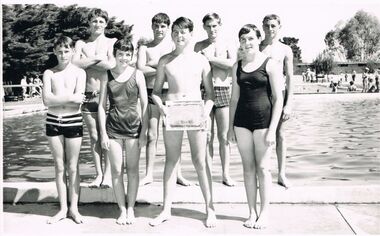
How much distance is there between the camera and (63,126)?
418 cm

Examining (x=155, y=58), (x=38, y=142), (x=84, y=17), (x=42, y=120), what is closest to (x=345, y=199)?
(x=155, y=58)

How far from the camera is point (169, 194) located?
4297 millimetres

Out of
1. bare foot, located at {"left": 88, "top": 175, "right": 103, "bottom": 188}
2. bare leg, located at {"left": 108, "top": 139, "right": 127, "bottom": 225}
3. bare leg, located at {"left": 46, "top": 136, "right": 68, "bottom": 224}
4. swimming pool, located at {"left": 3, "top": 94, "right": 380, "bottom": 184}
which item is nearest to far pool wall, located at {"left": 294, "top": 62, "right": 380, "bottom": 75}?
swimming pool, located at {"left": 3, "top": 94, "right": 380, "bottom": 184}

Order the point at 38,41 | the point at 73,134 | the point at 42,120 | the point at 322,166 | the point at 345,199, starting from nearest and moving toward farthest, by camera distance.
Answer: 1. the point at 73,134
2. the point at 345,199
3. the point at 322,166
4. the point at 42,120
5. the point at 38,41

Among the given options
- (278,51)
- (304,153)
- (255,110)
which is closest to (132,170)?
(255,110)

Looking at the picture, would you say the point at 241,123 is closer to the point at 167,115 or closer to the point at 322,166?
the point at 167,115

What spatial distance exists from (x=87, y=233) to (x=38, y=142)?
885cm

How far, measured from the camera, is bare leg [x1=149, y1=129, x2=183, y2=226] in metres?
4.18

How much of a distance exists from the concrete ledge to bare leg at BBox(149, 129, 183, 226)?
635 mm

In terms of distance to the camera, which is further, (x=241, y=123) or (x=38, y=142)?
(x=38, y=142)

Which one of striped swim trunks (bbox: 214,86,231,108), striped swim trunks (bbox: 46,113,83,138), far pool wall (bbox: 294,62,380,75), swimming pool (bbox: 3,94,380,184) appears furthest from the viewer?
far pool wall (bbox: 294,62,380,75)

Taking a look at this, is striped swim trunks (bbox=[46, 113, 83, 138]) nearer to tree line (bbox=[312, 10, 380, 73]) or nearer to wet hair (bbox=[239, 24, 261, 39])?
wet hair (bbox=[239, 24, 261, 39])

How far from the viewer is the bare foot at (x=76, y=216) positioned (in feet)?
13.9

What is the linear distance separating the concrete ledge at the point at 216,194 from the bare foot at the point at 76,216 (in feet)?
2.00
